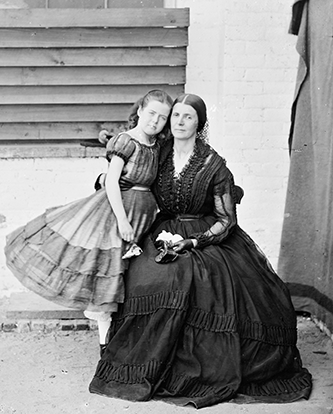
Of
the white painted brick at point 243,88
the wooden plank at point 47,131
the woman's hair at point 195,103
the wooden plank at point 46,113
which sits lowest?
the wooden plank at point 47,131

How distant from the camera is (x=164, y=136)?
14.6ft

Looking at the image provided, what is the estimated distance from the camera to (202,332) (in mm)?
3990

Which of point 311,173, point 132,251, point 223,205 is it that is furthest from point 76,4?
point 132,251

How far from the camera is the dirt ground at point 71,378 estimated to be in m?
3.82

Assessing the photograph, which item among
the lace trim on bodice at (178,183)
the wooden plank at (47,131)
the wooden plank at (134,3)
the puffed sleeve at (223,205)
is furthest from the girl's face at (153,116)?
the wooden plank at (134,3)

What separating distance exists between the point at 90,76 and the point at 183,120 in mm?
1643

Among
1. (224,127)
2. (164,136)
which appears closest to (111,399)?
(164,136)

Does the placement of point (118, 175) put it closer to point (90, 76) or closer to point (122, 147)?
point (122, 147)

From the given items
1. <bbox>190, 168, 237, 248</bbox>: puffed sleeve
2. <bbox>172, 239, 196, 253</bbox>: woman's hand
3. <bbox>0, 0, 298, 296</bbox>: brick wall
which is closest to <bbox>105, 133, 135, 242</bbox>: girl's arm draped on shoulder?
<bbox>172, 239, 196, 253</bbox>: woman's hand

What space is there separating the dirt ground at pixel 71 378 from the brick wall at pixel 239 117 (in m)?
1.11

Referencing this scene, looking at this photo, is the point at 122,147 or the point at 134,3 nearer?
the point at 122,147

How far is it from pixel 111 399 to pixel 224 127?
2.62 m

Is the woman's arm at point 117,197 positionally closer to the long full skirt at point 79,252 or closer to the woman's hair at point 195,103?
the long full skirt at point 79,252

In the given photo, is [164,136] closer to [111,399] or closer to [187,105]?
[187,105]
